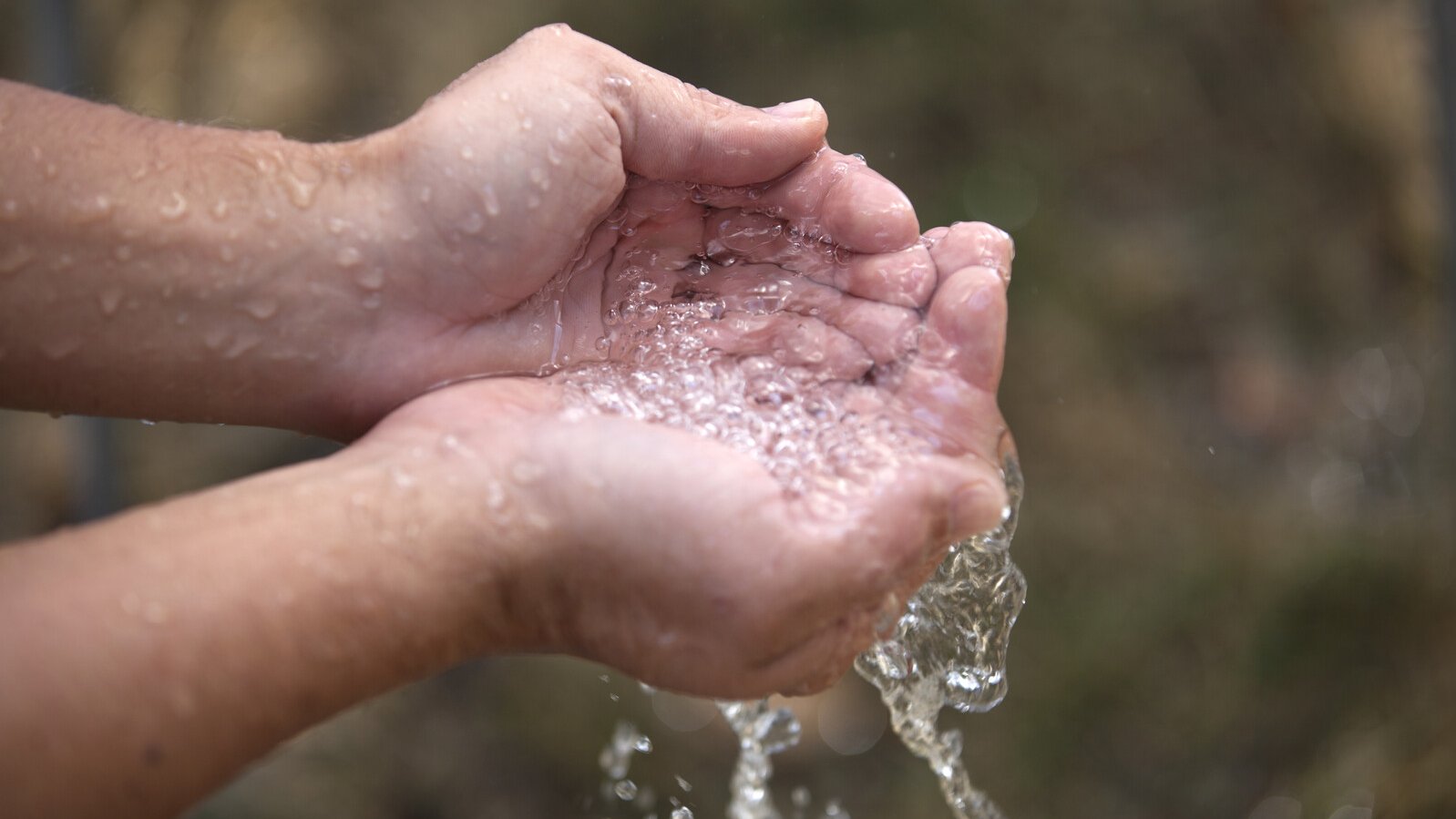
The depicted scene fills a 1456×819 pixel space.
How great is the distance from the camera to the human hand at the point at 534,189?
1.07m

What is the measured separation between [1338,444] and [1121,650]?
1.92 ft

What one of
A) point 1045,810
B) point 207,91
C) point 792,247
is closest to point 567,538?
point 792,247

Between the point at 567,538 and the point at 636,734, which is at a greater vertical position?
the point at 567,538

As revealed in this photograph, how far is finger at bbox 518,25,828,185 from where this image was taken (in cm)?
110

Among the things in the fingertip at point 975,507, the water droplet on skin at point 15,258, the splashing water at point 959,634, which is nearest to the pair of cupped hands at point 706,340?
the fingertip at point 975,507

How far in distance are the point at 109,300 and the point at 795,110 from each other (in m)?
0.70

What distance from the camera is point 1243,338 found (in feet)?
6.98

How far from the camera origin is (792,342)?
112cm

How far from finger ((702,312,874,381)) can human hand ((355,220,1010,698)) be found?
4cm

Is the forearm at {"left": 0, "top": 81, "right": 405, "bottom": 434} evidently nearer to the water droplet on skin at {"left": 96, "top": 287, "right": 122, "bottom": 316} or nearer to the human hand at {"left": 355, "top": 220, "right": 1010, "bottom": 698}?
the water droplet on skin at {"left": 96, "top": 287, "right": 122, "bottom": 316}

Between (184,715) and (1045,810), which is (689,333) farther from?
(1045,810)

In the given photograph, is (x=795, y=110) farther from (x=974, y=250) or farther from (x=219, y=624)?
(x=219, y=624)

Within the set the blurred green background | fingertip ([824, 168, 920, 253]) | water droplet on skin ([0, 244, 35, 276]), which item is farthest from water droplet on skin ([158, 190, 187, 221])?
the blurred green background

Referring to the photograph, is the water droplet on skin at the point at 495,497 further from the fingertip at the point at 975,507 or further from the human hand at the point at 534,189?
the fingertip at the point at 975,507
